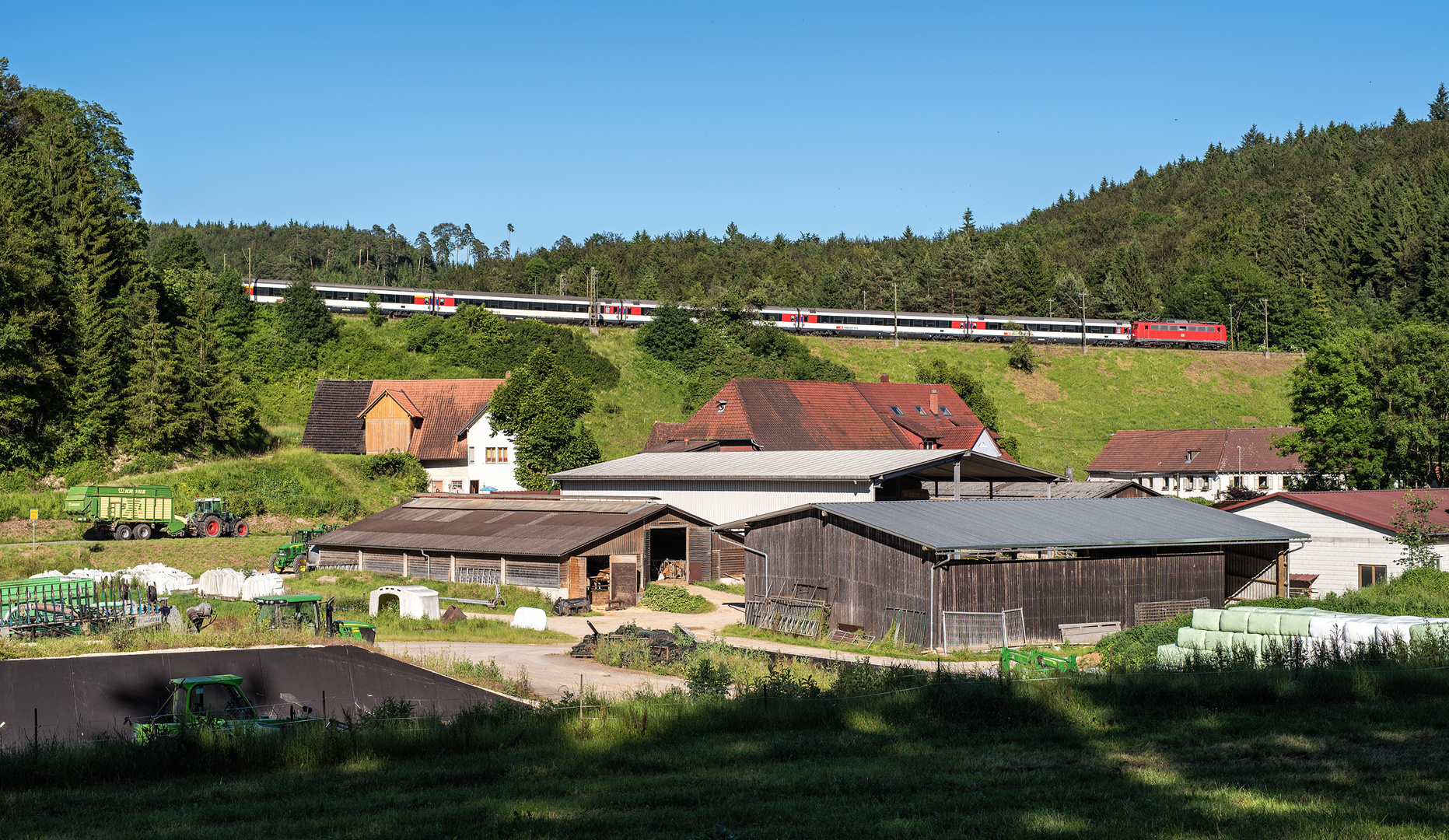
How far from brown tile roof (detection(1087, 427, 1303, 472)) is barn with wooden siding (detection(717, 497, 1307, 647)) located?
4168 cm

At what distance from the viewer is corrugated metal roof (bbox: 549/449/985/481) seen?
125 feet

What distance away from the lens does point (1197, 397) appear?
9100cm

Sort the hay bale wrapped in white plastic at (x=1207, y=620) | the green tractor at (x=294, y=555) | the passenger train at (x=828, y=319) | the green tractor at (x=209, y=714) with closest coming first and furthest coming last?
the green tractor at (x=209, y=714) → the hay bale wrapped in white plastic at (x=1207, y=620) → the green tractor at (x=294, y=555) → the passenger train at (x=828, y=319)

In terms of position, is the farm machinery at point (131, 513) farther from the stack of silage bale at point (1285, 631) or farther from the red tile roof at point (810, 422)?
the stack of silage bale at point (1285, 631)

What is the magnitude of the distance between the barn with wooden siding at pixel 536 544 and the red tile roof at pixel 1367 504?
20009 millimetres

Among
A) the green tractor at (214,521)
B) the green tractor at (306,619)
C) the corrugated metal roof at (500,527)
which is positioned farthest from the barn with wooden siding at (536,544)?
the green tractor at (306,619)

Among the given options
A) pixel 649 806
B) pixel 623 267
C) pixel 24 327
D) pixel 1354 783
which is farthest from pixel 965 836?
pixel 623 267

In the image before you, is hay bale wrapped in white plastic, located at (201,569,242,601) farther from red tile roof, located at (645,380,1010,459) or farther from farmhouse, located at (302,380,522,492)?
red tile roof, located at (645,380,1010,459)

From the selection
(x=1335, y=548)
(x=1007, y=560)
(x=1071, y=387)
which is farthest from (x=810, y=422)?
(x=1071, y=387)

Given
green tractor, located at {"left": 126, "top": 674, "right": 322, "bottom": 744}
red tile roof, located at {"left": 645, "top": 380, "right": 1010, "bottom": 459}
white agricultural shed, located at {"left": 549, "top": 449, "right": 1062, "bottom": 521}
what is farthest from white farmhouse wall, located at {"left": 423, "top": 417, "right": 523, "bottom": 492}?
green tractor, located at {"left": 126, "top": 674, "right": 322, "bottom": 744}

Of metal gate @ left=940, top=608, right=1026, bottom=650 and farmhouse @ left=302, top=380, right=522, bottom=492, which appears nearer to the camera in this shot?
metal gate @ left=940, top=608, right=1026, bottom=650

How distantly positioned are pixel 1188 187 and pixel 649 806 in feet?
632

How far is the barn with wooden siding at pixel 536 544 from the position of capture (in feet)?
120

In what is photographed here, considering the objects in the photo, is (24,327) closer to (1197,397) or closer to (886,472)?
A: (886,472)
